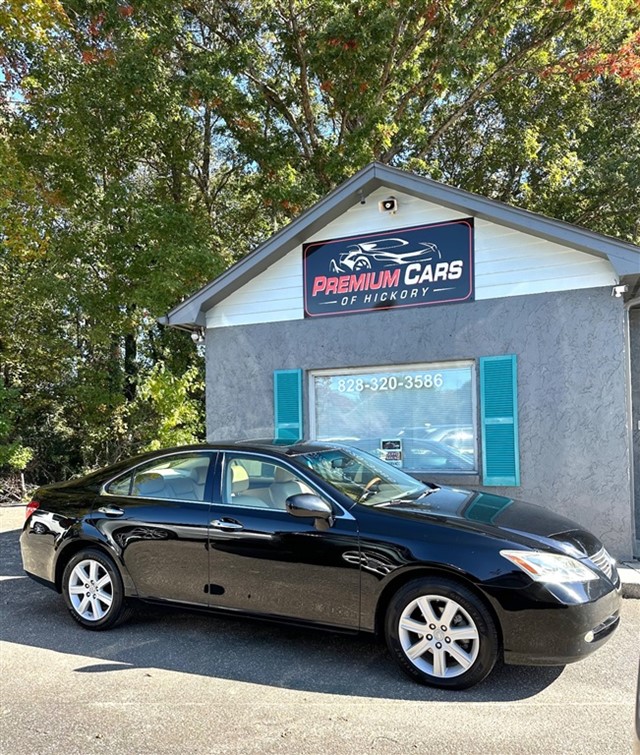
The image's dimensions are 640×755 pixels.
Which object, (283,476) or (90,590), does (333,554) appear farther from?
(90,590)

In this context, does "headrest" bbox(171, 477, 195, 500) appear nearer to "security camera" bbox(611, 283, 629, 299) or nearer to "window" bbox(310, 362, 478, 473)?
"window" bbox(310, 362, 478, 473)

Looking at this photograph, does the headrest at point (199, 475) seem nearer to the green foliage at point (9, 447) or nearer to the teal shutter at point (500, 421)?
the teal shutter at point (500, 421)

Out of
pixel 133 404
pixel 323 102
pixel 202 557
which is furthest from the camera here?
pixel 133 404

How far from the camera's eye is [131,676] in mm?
4113

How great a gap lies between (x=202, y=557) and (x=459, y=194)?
4978 mm

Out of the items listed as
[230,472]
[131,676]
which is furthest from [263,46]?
[131,676]

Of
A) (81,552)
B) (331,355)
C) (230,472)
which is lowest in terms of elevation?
(81,552)

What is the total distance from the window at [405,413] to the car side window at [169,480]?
3.39 metres

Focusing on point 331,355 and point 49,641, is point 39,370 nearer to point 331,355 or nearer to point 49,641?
point 331,355

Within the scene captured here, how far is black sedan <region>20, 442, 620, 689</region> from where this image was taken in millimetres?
3715

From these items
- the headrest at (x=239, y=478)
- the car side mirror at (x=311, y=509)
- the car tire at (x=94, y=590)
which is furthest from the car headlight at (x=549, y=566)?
the car tire at (x=94, y=590)

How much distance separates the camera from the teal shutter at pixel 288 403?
8.29 metres

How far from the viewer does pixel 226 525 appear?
4551 millimetres

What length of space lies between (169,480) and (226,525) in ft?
2.55
